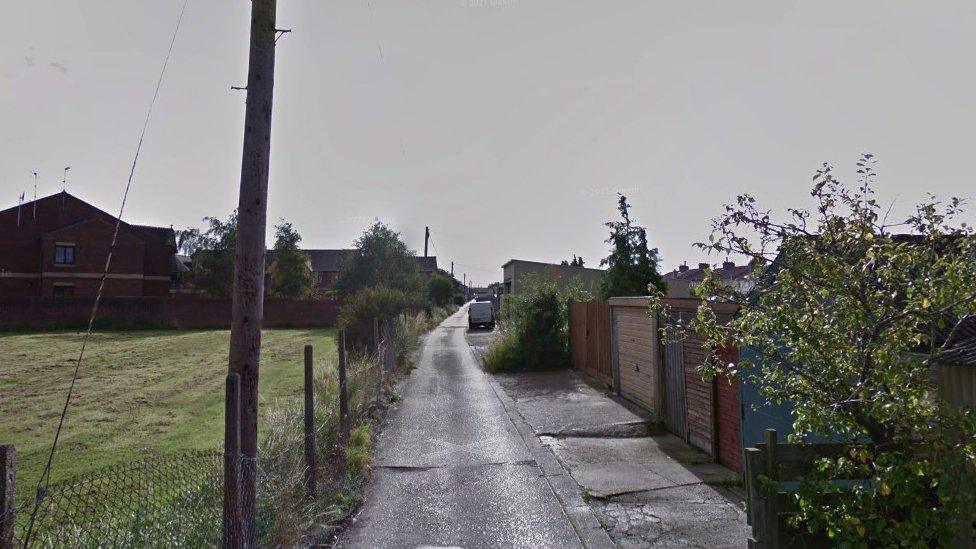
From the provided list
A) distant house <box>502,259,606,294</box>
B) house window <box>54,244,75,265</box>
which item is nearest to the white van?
distant house <box>502,259,606,294</box>

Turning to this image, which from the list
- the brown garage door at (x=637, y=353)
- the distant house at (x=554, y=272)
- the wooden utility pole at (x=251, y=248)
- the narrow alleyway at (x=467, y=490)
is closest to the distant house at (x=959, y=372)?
the narrow alleyway at (x=467, y=490)

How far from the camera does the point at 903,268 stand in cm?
350

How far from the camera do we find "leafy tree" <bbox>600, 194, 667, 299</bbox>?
1741cm

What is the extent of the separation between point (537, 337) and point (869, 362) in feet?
50.1

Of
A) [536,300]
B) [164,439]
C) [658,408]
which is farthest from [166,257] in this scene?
[658,408]

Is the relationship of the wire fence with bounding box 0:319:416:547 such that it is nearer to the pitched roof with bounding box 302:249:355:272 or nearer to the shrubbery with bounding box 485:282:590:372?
the shrubbery with bounding box 485:282:590:372

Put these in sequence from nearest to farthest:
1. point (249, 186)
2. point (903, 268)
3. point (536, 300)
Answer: point (903, 268), point (249, 186), point (536, 300)

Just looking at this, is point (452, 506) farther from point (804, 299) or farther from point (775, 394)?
point (804, 299)

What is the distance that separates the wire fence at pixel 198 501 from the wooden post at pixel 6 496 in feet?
0.29

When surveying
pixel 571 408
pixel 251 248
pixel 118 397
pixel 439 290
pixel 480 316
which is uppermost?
pixel 439 290

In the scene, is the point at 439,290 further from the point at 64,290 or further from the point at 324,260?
the point at 64,290

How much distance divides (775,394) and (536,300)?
1499 cm

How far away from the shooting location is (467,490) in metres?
7.02

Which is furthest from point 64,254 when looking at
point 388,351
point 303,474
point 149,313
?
point 303,474
